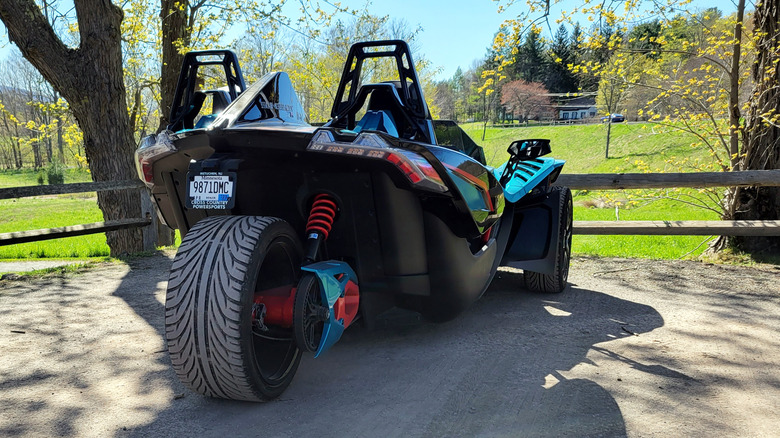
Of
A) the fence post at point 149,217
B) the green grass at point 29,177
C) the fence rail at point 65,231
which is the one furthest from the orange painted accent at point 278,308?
the green grass at point 29,177

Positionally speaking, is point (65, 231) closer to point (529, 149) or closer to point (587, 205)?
point (529, 149)

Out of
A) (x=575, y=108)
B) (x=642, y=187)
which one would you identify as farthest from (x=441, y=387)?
(x=575, y=108)

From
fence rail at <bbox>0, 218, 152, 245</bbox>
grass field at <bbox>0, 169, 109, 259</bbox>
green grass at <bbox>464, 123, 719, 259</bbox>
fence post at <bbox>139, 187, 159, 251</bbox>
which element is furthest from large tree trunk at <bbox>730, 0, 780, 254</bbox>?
grass field at <bbox>0, 169, 109, 259</bbox>

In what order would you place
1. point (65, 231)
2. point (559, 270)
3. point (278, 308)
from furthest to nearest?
point (65, 231) < point (559, 270) < point (278, 308)

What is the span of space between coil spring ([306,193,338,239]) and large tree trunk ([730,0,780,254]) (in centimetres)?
640

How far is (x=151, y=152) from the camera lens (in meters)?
2.92

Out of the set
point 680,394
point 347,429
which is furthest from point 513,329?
point 347,429

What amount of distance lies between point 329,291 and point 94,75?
300 inches

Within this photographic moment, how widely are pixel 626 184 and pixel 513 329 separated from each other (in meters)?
3.89

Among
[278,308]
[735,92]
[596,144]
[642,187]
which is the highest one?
[596,144]

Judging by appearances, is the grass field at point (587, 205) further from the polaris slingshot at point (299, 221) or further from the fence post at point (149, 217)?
the fence post at point (149, 217)

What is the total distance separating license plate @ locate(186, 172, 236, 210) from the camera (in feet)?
8.78

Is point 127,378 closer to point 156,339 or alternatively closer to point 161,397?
point 161,397

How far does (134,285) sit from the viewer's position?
18.7 ft
